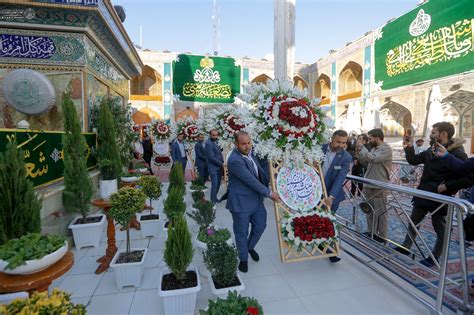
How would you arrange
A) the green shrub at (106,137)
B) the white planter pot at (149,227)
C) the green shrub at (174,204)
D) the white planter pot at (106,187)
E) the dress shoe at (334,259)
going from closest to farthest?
the dress shoe at (334,259) < the green shrub at (174,204) < the white planter pot at (149,227) < the white planter pot at (106,187) < the green shrub at (106,137)

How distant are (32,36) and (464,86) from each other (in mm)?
16024

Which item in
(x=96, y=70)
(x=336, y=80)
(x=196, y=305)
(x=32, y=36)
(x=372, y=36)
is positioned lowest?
(x=196, y=305)

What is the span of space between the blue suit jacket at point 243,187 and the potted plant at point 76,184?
2036 millimetres

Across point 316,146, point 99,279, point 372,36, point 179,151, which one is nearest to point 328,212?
point 316,146

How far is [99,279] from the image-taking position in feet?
9.28

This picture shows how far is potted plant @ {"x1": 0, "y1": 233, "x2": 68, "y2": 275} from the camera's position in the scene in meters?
1.55

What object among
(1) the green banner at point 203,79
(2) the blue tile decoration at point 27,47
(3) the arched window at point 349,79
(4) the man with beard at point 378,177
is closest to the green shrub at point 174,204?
(4) the man with beard at point 378,177

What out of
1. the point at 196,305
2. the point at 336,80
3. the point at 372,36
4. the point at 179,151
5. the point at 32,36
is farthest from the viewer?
the point at 336,80

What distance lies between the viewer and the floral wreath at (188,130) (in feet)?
25.9

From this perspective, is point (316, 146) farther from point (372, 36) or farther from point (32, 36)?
point (372, 36)

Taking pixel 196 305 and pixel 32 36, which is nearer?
pixel 196 305

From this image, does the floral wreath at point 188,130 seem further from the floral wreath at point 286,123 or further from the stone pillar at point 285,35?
the floral wreath at point 286,123

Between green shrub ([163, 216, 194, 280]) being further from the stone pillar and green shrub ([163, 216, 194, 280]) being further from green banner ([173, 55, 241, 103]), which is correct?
green banner ([173, 55, 241, 103])

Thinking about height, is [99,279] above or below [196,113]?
below
